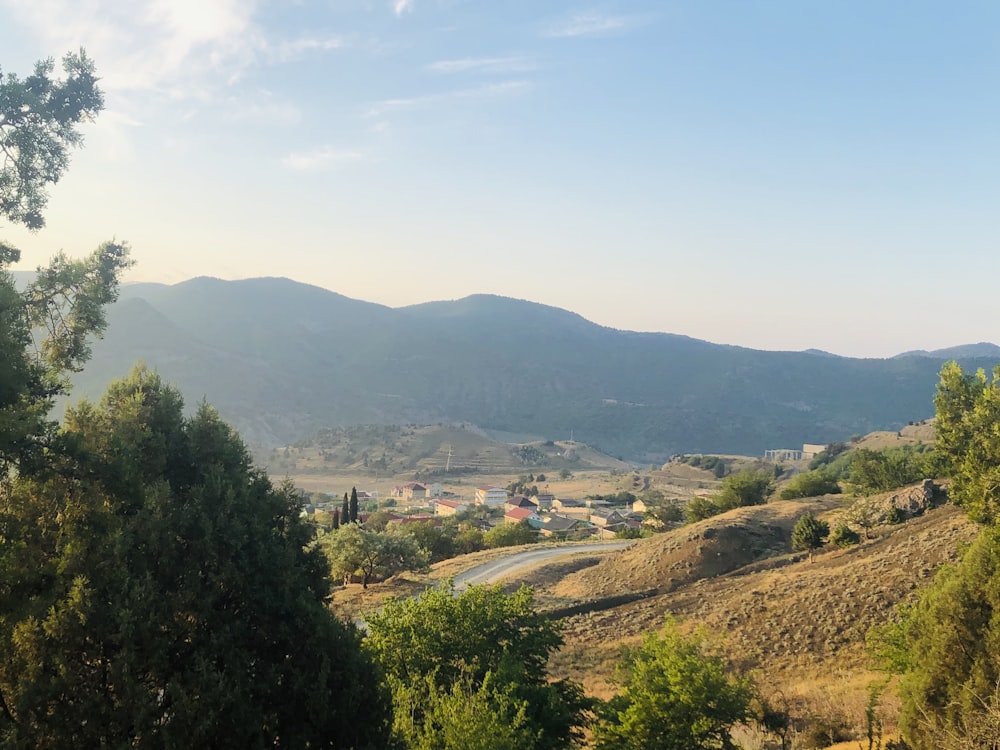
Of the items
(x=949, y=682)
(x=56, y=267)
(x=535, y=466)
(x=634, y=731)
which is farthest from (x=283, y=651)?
(x=535, y=466)

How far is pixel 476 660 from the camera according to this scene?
559 inches

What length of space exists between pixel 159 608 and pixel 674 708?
947 cm

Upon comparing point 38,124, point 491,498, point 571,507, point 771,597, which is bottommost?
point 491,498

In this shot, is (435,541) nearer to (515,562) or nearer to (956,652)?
(515,562)

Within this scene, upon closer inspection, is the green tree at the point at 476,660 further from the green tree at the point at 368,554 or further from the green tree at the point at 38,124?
the green tree at the point at 368,554

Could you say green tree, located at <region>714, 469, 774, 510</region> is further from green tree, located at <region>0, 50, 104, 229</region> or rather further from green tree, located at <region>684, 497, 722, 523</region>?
green tree, located at <region>0, 50, 104, 229</region>

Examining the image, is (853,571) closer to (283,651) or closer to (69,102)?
(283,651)

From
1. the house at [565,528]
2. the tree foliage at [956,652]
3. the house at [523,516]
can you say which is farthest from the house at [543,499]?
the tree foliage at [956,652]

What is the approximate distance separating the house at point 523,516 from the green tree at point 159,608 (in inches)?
3078

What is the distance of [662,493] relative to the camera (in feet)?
395

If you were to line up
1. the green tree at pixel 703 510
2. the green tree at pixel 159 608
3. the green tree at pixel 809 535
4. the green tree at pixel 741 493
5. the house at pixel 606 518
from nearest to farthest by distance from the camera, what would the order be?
the green tree at pixel 159 608 → the green tree at pixel 809 535 → the green tree at pixel 703 510 → the green tree at pixel 741 493 → the house at pixel 606 518

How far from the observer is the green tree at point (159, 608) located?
7.96 meters

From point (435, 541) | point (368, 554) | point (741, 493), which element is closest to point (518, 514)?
point (435, 541)

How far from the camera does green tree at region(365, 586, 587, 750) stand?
1236 centimetres
